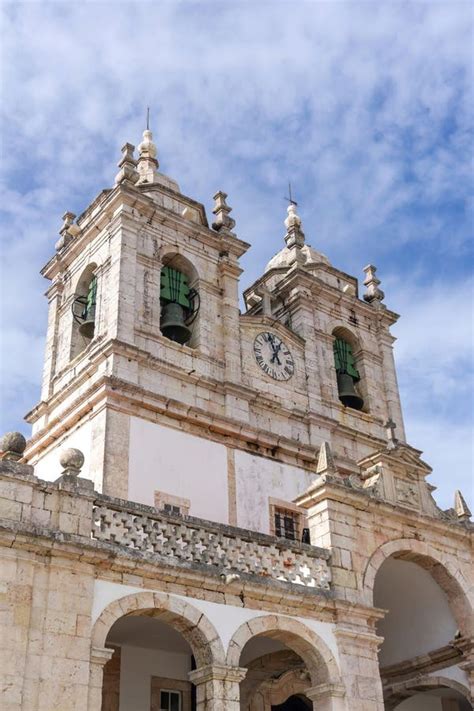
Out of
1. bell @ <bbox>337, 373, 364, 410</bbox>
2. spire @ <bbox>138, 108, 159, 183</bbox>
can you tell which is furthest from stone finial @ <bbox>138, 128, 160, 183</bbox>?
bell @ <bbox>337, 373, 364, 410</bbox>

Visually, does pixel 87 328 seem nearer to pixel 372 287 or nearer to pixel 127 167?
pixel 127 167

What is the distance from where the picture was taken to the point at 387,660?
52.4 feet

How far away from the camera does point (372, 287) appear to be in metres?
25.4

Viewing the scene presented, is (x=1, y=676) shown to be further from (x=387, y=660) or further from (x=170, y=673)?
(x=387, y=660)

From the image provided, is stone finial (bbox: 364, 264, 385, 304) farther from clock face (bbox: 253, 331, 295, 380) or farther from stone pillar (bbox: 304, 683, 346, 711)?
stone pillar (bbox: 304, 683, 346, 711)

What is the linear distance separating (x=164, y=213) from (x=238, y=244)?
2147 mm

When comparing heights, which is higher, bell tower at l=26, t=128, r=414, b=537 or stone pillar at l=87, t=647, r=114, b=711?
bell tower at l=26, t=128, r=414, b=537

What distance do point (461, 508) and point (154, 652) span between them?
5.88 meters

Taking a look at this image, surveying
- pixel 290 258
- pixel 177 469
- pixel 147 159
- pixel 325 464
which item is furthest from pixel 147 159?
pixel 325 464

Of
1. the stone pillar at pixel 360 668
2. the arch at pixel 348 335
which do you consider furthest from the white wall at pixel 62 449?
the arch at pixel 348 335

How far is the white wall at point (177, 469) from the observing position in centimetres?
1661

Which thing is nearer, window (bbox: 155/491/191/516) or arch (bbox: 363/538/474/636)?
arch (bbox: 363/538/474/636)

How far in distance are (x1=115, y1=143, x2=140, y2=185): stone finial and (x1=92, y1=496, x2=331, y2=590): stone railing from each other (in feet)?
34.6

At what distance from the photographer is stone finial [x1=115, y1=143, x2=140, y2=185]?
2059 cm
